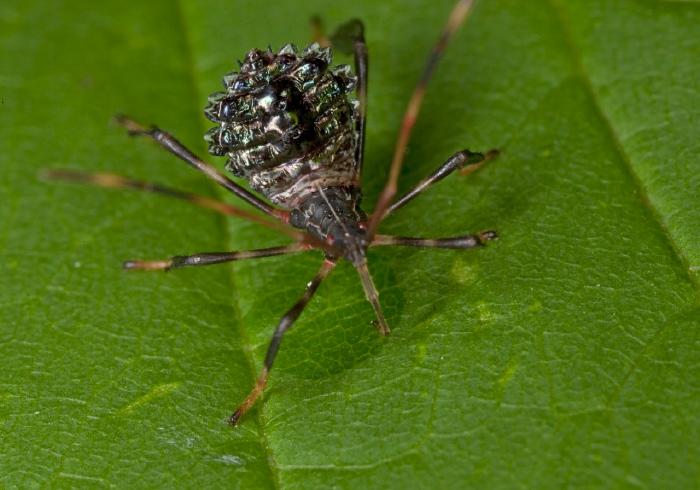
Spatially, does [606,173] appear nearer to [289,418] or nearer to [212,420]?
[289,418]

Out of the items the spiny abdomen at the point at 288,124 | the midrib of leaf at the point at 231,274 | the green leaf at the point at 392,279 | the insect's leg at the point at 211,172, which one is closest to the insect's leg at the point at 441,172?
the green leaf at the point at 392,279

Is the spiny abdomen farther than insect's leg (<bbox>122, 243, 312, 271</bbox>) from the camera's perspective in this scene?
Yes

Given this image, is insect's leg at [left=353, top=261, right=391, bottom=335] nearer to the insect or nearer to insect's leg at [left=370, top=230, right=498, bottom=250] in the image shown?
the insect

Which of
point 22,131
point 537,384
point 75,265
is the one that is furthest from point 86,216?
point 537,384

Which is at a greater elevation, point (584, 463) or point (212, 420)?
point (212, 420)

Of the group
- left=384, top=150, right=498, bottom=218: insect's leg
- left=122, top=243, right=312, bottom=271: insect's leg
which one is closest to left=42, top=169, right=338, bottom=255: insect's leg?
left=122, top=243, right=312, bottom=271: insect's leg

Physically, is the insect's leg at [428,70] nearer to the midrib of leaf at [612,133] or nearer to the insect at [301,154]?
the insect at [301,154]
